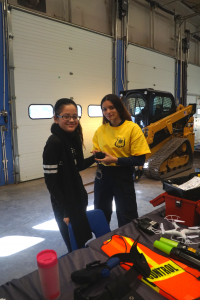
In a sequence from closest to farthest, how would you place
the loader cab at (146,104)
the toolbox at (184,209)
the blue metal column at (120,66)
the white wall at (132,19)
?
the toolbox at (184,209)
the loader cab at (146,104)
the white wall at (132,19)
the blue metal column at (120,66)

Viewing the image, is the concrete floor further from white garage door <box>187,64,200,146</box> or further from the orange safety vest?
white garage door <box>187,64,200,146</box>

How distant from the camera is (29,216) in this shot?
13.8 feet

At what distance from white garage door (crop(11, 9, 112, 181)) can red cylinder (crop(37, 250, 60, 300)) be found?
5.64 metres

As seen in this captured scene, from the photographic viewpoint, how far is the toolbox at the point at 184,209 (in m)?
2.00

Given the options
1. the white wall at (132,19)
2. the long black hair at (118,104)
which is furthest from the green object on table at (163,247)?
the white wall at (132,19)

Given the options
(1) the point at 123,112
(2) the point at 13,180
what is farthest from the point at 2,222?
(1) the point at 123,112

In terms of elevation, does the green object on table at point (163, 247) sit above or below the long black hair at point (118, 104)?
below

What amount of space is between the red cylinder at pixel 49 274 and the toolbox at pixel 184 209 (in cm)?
131

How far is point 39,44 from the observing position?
260 inches

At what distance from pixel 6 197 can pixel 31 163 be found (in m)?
1.61

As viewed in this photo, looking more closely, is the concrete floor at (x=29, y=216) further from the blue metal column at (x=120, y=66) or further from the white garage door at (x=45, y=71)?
the blue metal column at (x=120, y=66)

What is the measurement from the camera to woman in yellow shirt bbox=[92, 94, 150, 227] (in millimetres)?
2396

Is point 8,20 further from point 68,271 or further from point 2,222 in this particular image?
point 68,271

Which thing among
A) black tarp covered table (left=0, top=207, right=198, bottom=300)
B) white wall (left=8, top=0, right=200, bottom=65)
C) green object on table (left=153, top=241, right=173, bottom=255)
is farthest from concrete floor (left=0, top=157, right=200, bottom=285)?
white wall (left=8, top=0, right=200, bottom=65)
